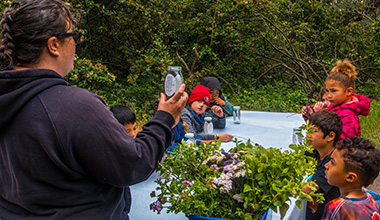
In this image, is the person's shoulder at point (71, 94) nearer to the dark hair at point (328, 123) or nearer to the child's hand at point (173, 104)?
the child's hand at point (173, 104)

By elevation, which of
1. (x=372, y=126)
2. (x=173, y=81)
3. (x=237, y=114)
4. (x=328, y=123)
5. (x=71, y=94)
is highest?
(x=71, y=94)

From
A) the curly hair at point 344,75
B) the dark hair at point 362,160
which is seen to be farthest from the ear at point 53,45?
the curly hair at point 344,75

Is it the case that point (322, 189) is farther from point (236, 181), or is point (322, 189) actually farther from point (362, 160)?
point (236, 181)

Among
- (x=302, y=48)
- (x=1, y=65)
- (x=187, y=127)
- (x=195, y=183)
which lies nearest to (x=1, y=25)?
(x=1, y=65)

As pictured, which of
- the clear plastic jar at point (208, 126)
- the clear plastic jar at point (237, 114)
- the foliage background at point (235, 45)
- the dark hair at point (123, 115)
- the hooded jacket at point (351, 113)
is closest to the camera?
the dark hair at point (123, 115)

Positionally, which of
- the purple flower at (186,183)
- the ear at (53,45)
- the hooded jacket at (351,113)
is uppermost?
the ear at (53,45)

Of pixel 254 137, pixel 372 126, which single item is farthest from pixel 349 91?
pixel 372 126

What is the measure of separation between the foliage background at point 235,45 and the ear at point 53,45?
14.3 feet

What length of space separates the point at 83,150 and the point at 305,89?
8234mm

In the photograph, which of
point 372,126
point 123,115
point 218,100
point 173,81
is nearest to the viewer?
point 173,81

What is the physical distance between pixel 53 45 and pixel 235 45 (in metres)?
7.58

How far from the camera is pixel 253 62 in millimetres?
9086

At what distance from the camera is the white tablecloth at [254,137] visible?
5.11 feet

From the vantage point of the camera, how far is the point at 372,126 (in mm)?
5836
